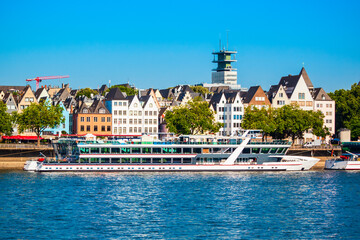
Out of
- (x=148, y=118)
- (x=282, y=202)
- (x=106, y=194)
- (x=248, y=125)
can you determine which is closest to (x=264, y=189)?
(x=282, y=202)

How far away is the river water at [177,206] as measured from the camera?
52.6 metres

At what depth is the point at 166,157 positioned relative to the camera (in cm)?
9538

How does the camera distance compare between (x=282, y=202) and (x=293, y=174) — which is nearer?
(x=282, y=202)

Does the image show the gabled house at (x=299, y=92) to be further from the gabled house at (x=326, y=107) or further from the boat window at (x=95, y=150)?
the boat window at (x=95, y=150)

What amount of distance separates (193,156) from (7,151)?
30262 millimetres

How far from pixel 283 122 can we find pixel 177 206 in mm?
72422

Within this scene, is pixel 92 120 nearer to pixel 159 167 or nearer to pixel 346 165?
pixel 159 167

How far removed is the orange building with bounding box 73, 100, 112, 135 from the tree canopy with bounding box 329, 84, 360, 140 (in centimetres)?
4965

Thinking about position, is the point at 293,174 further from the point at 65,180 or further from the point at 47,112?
the point at 47,112

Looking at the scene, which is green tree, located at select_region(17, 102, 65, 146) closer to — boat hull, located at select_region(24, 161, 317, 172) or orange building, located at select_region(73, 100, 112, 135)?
orange building, located at select_region(73, 100, 112, 135)

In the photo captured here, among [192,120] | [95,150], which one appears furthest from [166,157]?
[192,120]

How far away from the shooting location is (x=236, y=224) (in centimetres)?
5572

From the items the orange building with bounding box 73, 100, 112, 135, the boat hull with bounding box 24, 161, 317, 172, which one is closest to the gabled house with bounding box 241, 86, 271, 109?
the orange building with bounding box 73, 100, 112, 135

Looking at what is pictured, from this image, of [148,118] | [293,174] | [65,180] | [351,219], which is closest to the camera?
[351,219]
